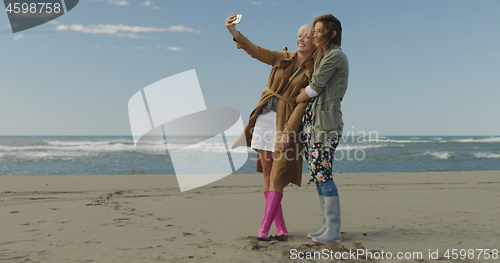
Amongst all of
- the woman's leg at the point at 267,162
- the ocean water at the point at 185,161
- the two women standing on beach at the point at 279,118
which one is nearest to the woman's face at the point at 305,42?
the two women standing on beach at the point at 279,118

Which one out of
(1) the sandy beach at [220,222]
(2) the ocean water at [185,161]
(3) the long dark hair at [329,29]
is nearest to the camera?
(1) the sandy beach at [220,222]

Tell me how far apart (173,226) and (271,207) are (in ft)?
3.66

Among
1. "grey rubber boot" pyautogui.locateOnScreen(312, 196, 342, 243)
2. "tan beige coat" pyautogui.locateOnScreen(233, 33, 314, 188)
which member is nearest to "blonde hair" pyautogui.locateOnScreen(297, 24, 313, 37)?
"tan beige coat" pyautogui.locateOnScreen(233, 33, 314, 188)

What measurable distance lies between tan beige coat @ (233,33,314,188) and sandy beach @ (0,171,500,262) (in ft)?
1.90

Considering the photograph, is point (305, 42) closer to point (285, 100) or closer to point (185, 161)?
point (285, 100)

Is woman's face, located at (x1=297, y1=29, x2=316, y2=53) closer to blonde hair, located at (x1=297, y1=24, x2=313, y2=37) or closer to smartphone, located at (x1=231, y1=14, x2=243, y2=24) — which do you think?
blonde hair, located at (x1=297, y1=24, x2=313, y2=37)

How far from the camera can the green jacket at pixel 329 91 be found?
2.43 meters

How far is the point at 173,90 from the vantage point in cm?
457

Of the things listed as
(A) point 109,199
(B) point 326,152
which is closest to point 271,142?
(B) point 326,152

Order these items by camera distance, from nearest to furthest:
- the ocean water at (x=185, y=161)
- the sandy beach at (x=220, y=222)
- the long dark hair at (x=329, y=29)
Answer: the sandy beach at (x=220, y=222) → the long dark hair at (x=329, y=29) → the ocean water at (x=185, y=161)

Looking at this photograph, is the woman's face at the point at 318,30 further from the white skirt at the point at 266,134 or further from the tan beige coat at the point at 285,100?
the white skirt at the point at 266,134

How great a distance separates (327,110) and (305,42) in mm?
598

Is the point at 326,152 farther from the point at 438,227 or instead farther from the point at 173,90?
the point at 173,90

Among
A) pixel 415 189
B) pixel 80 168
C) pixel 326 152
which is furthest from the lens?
pixel 80 168
